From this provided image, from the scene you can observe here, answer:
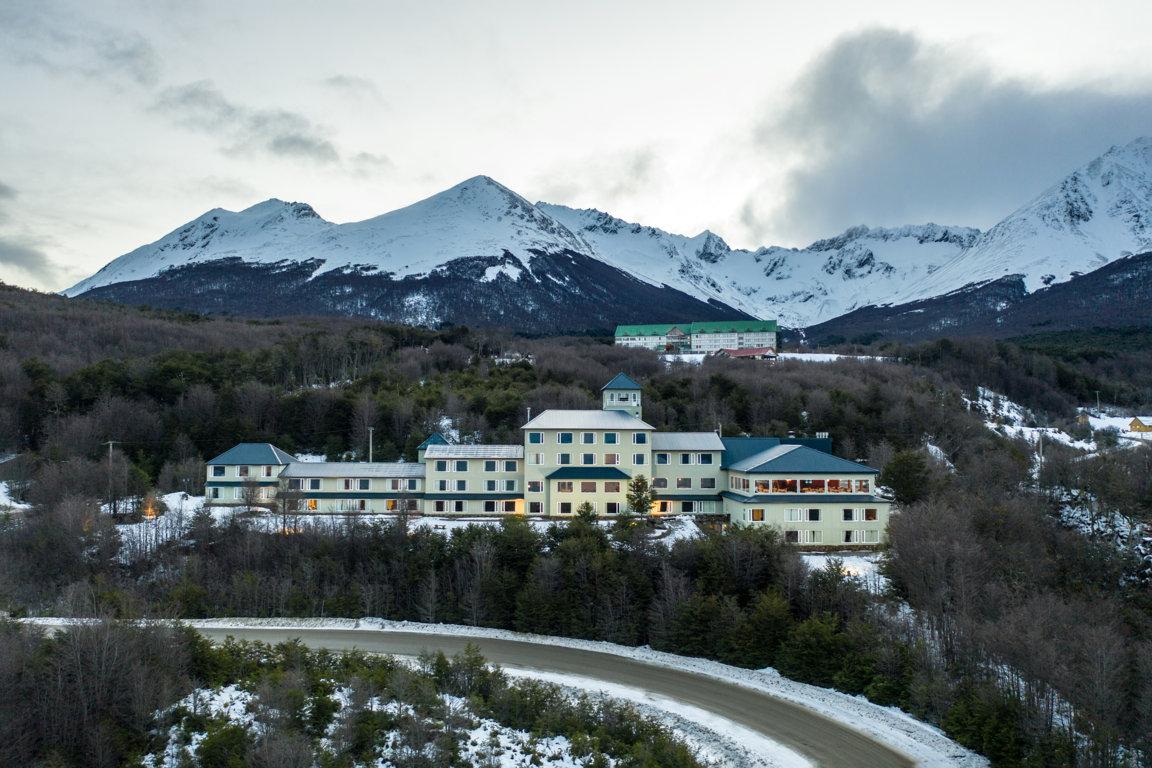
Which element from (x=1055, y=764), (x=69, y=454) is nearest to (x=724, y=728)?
(x=1055, y=764)

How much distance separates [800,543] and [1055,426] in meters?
63.6

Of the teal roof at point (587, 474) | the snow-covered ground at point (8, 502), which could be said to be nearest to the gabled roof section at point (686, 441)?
the teal roof at point (587, 474)

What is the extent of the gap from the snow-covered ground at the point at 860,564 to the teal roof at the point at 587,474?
450 inches

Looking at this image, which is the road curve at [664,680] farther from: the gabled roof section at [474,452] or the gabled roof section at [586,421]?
the gabled roof section at [586,421]

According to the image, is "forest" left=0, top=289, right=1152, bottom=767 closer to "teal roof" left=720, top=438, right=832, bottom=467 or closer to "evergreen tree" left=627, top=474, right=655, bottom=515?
"evergreen tree" left=627, top=474, right=655, bottom=515

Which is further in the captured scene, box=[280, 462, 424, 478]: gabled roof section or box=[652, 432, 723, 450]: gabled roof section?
box=[280, 462, 424, 478]: gabled roof section

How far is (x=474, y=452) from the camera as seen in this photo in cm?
4756

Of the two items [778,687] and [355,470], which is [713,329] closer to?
[355,470]

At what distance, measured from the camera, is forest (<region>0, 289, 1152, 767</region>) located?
26.4 m

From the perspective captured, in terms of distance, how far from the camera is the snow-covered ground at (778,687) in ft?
77.8

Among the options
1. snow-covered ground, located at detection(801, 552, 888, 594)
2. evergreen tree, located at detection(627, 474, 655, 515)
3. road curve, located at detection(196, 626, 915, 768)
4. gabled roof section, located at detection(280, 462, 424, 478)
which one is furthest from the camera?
gabled roof section, located at detection(280, 462, 424, 478)

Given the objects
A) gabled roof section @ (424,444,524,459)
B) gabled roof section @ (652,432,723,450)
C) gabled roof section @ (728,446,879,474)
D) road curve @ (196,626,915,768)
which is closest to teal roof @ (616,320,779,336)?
gabled roof section @ (652,432,723,450)

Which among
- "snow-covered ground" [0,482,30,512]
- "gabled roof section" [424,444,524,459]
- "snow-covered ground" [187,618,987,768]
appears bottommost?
"snow-covered ground" [187,618,987,768]

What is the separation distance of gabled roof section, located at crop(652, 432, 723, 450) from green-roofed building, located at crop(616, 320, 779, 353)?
249 ft
